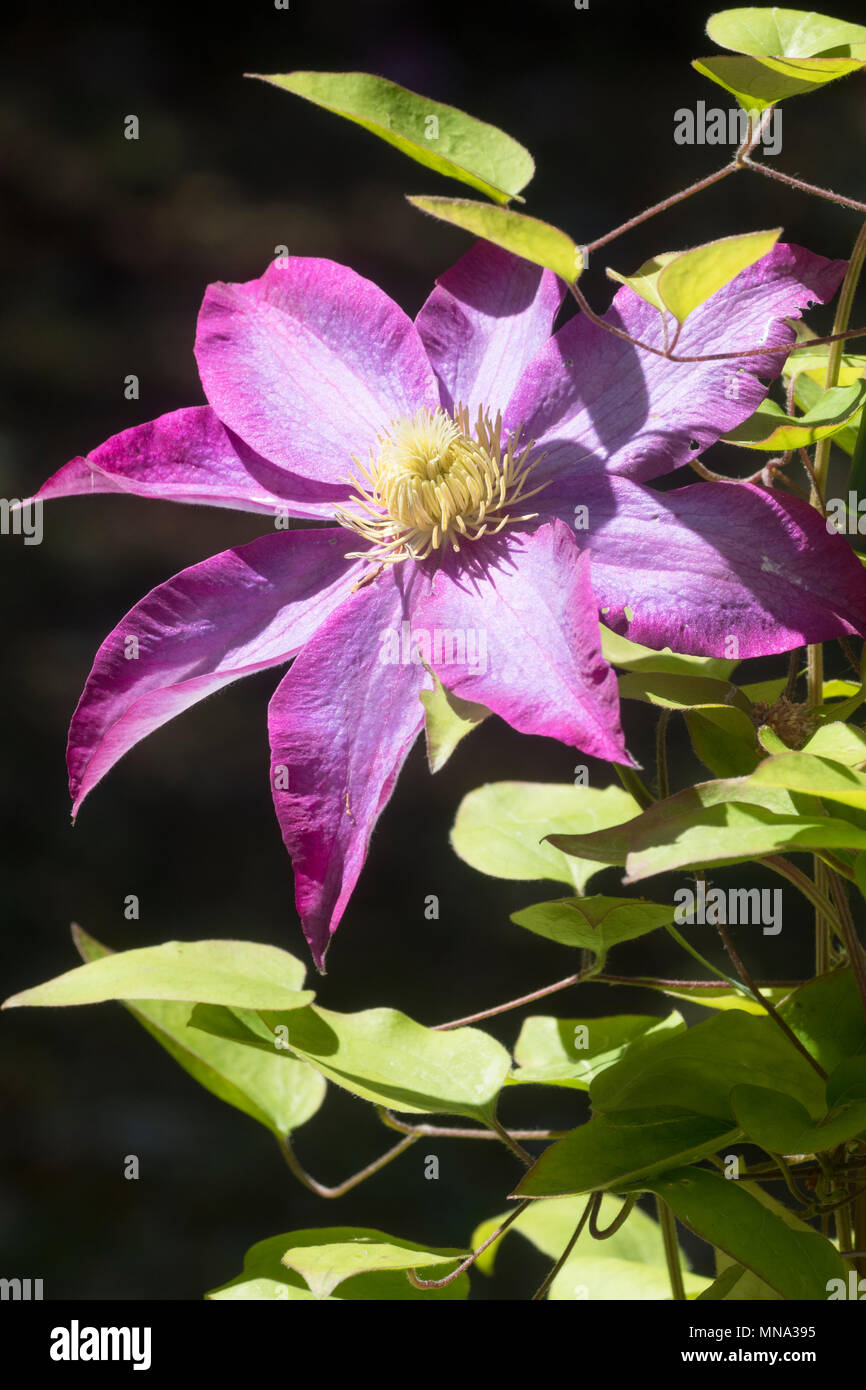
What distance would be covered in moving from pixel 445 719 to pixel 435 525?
2.5 inches

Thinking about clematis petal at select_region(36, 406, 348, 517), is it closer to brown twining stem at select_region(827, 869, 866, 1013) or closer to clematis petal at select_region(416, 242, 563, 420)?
clematis petal at select_region(416, 242, 563, 420)

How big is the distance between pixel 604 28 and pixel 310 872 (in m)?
0.82

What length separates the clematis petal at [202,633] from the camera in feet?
1.02

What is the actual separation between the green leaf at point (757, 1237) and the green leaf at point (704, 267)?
0.73 feet

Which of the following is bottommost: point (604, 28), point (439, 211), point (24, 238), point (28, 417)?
point (439, 211)

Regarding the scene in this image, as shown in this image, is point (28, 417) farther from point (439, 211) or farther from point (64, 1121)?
point (439, 211)

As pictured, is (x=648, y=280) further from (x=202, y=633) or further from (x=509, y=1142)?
(x=509, y=1142)

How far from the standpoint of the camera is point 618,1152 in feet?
1.09

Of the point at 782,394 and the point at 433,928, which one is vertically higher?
the point at 782,394

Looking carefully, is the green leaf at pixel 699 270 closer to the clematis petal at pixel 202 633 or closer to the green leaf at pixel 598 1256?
the clematis petal at pixel 202 633

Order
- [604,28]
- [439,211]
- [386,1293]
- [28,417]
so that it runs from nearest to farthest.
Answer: [439,211]
[386,1293]
[604,28]
[28,417]

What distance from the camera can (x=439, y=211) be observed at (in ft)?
0.82

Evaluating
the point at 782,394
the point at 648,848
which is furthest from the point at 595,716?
the point at 782,394

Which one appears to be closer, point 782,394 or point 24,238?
point 782,394
